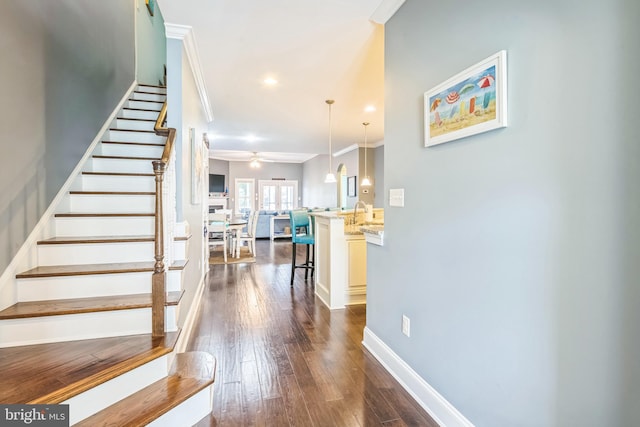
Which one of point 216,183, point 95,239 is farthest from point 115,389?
point 216,183

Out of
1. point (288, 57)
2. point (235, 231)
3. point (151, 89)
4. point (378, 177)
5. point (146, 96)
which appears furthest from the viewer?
point (378, 177)

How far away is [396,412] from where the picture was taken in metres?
1.76

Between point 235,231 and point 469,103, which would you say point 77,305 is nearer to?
point 469,103

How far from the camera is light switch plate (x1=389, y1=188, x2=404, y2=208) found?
2.09 metres

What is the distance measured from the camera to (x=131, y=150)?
3.25 metres

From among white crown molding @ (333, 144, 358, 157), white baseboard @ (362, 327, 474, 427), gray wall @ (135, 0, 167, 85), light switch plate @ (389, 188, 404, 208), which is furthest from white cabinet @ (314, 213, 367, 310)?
white crown molding @ (333, 144, 358, 157)

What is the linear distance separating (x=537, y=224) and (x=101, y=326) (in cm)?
230

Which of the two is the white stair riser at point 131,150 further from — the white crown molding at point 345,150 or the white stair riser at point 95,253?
the white crown molding at point 345,150

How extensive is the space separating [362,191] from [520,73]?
6350mm

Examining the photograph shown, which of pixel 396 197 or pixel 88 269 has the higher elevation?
pixel 396 197

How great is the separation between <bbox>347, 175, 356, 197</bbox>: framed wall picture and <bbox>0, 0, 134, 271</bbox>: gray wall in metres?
5.47

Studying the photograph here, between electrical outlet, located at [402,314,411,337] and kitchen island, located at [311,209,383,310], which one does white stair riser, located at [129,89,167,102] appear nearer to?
kitchen island, located at [311,209,383,310]

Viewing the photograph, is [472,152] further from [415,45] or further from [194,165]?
[194,165]

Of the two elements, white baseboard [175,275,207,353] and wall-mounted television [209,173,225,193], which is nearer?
white baseboard [175,275,207,353]
